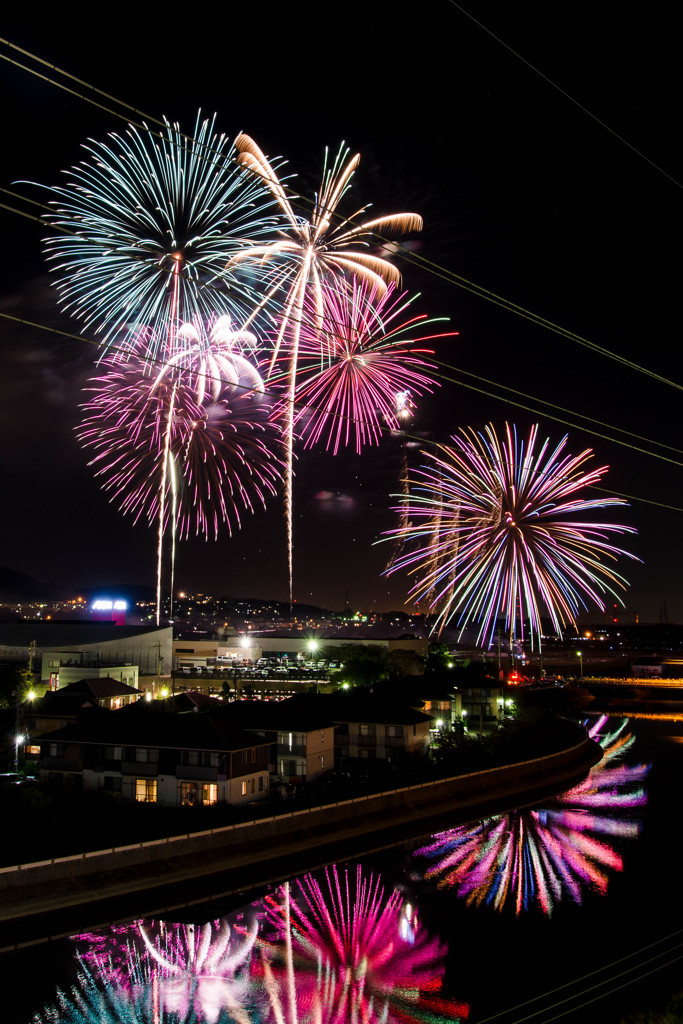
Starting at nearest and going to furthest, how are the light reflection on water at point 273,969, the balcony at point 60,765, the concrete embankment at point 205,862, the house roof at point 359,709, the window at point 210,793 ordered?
the light reflection on water at point 273,969, the concrete embankment at point 205,862, the window at point 210,793, the balcony at point 60,765, the house roof at point 359,709

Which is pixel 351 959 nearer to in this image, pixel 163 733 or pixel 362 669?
pixel 163 733

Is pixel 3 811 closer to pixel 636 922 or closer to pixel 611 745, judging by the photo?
pixel 636 922

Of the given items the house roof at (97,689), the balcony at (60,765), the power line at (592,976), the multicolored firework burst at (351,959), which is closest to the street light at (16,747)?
the balcony at (60,765)

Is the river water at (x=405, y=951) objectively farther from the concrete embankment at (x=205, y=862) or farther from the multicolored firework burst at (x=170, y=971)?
the concrete embankment at (x=205, y=862)

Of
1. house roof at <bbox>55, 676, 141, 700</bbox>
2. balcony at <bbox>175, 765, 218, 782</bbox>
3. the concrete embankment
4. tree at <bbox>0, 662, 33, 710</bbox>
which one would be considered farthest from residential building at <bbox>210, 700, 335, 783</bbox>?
tree at <bbox>0, 662, 33, 710</bbox>

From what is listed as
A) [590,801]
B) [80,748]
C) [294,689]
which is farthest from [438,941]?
[294,689]

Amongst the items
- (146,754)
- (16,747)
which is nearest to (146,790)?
(146,754)

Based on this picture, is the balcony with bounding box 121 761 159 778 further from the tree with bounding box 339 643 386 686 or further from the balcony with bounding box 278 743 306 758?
the tree with bounding box 339 643 386 686
